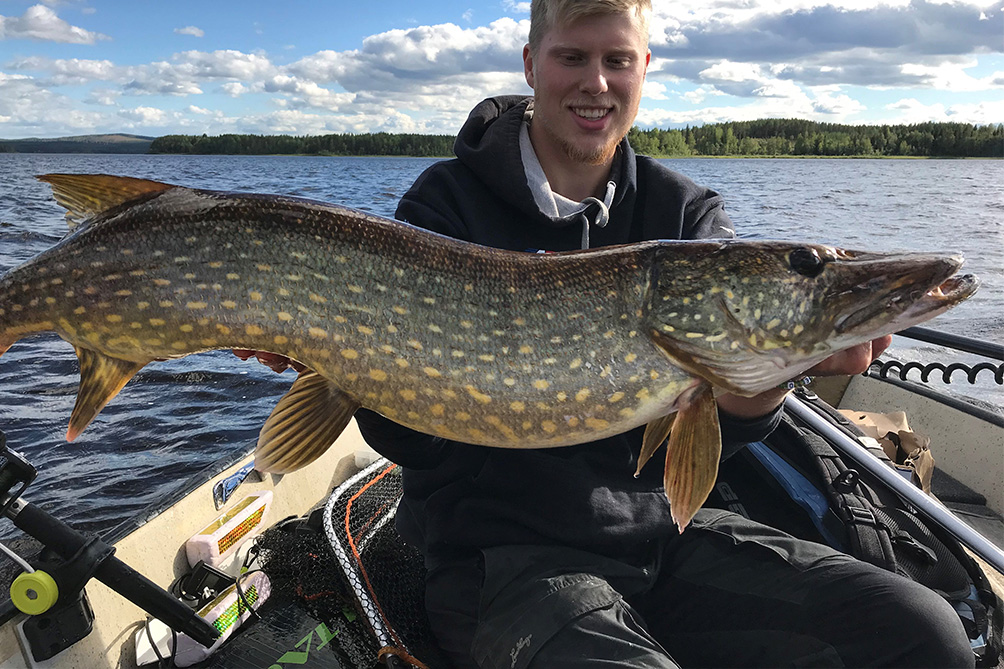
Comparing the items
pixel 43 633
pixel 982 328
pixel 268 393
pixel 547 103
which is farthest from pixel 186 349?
pixel 982 328

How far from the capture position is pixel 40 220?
16141mm

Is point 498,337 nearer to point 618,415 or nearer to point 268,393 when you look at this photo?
point 618,415

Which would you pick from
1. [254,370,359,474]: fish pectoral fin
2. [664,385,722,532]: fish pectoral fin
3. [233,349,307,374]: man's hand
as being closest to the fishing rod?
[664,385,722,532]: fish pectoral fin

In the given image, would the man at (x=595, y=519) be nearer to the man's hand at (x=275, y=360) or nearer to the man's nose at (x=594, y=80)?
the man's nose at (x=594, y=80)

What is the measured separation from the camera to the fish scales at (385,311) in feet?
5.60

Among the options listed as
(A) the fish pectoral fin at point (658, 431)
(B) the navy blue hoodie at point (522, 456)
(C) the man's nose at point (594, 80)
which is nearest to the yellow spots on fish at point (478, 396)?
(B) the navy blue hoodie at point (522, 456)

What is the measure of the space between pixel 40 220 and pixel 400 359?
1800cm

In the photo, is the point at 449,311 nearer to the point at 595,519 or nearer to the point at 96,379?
the point at 595,519

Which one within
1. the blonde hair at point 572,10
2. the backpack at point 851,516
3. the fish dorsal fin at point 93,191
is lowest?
the backpack at point 851,516

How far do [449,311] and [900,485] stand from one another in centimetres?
171

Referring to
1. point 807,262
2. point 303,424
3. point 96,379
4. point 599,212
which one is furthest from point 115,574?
point 807,262

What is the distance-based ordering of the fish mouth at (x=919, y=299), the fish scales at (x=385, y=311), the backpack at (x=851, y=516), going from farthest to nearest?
1. the backpack at (x=851, y=516)
2. the fish scales at (x=385, y=311)
3. the fish mouth at (x=919, y=299)

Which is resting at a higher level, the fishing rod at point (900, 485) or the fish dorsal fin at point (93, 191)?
the fish dorsal fin at point (93, 191)

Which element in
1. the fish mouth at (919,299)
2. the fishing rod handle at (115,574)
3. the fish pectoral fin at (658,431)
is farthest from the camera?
the fishing rod handle at (115,574)
